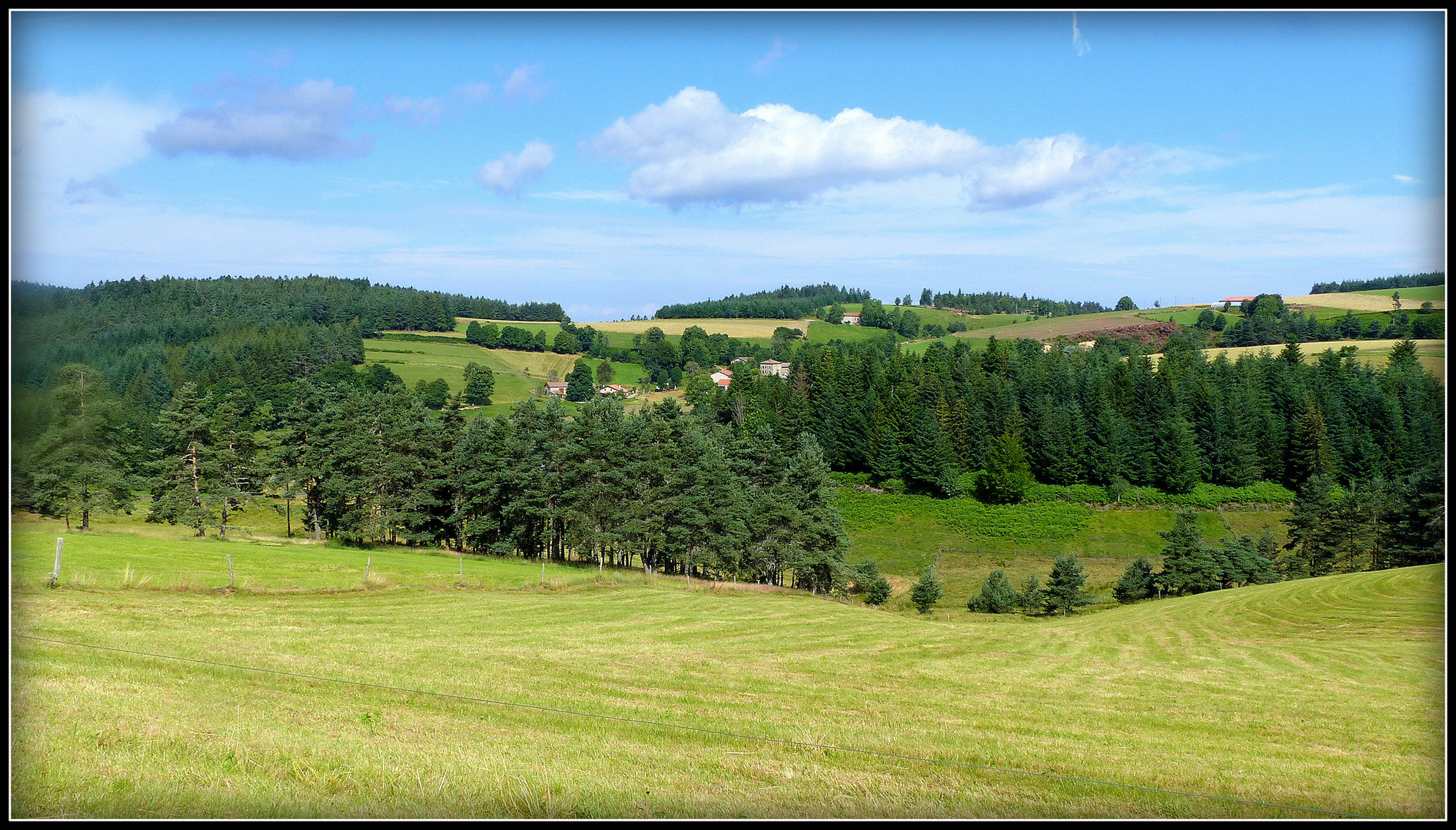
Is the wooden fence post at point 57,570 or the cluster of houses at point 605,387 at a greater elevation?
the cluster of houses at point 605,387

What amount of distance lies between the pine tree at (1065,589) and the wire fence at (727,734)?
169 feet

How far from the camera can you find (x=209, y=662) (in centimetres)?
1338

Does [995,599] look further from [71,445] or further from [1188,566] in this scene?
[71,445]

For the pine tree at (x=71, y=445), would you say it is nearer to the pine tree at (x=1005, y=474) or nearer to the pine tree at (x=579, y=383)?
the pine tree at (x=1005, y=474)

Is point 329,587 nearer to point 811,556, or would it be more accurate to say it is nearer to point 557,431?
point 557,431

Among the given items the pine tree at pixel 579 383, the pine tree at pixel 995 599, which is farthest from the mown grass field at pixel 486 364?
the pine tree at pixel 995 599

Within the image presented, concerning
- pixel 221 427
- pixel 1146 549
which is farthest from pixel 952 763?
pixel 1146 549

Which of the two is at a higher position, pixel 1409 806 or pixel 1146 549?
pixel 1409 806

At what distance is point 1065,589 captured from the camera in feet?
186

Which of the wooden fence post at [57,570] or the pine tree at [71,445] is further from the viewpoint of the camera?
the wooden fence post at [57,570]

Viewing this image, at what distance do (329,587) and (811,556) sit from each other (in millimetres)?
34052

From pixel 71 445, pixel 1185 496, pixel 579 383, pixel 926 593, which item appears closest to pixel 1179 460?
pixel 1185 496

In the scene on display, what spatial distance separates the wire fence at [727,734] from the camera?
8.71 meters

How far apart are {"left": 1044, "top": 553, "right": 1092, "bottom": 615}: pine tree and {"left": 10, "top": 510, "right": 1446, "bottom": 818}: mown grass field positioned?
3181 centimetres
